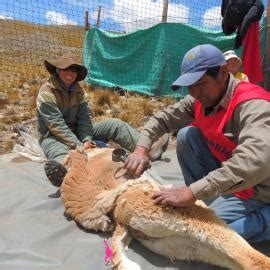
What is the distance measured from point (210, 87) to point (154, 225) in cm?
91

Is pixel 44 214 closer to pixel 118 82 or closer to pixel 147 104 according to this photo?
pixel 147 104

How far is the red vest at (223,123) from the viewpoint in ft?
8.97

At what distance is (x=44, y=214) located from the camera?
356cm

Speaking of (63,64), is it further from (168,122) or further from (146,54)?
(146,54)

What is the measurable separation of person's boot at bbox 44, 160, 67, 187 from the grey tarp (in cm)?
15

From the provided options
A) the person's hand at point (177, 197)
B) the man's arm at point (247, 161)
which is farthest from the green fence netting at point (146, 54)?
the person's hand at point (177, 197)

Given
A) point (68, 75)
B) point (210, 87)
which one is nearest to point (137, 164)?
point (210, 87)

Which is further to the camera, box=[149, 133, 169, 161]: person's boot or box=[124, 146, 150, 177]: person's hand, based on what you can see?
box=[149, 133, 169, 161]: person's boot

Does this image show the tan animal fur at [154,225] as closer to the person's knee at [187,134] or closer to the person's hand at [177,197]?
the person's hand at [177,197]

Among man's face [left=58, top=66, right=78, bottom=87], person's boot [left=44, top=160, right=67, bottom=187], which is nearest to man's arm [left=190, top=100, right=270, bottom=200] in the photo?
person's boot [left=44, top=160, right=67, bottom=187]

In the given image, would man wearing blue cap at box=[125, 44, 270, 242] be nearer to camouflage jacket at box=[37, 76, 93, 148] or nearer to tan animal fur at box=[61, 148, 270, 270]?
tan animal fur at box=[61, 148, 270, 270]

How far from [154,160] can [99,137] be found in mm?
969

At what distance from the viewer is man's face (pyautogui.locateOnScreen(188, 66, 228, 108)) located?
279cm

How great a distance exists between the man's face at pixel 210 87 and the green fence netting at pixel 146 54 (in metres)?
6.09
